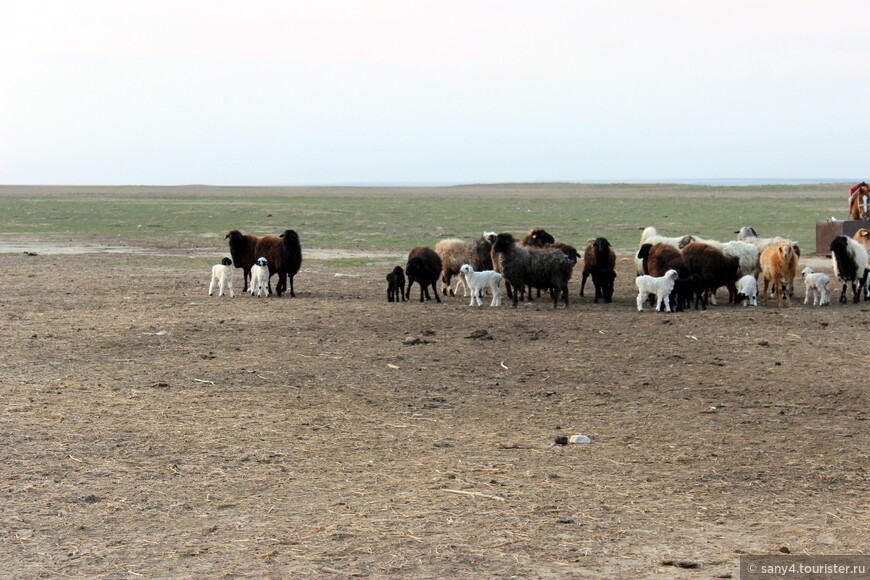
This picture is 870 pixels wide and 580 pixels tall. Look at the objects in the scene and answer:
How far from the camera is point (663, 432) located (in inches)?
323

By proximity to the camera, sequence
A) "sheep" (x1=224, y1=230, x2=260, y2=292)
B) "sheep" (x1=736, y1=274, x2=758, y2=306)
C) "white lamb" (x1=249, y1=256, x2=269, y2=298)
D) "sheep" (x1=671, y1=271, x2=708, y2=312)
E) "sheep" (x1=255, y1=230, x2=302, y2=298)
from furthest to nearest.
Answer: "sheep" (x1=224, y1=230, x2=260, y2=292), "sheep" (x1=255, y1=230, x2=302, y2=298), "white lamb" (x1=249, y1=256, x2=269, y2=298), "sheep" (x1=736, y1=274, x2=758, y2=306), "sheep" (x1=671, y1=271, x2=708, y2=312)

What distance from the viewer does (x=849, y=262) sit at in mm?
16219

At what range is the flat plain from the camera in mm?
5562

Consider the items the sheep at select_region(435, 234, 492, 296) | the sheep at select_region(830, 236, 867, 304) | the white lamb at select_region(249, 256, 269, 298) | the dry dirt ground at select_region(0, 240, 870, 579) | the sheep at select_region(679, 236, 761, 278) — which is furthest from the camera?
the sheep at select_region(435, 234, 492, 296)

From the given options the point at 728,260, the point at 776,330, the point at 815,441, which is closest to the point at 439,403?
the point at 815,441

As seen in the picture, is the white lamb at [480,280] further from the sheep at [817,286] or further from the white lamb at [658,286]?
the sheep at [817,286]

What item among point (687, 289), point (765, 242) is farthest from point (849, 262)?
point (687, 289)

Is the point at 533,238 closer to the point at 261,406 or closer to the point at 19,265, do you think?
the point at 261,406

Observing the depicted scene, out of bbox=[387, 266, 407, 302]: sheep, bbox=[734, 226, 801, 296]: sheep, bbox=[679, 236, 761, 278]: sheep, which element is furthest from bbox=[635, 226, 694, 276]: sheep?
bbox=[387, 266, 407, 302]: sheep

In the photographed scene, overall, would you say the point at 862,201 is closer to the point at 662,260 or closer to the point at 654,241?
the point at 654,241

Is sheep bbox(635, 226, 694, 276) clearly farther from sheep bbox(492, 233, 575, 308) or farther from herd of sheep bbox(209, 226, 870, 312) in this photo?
sheep bbox(492, 233, 575, 308)

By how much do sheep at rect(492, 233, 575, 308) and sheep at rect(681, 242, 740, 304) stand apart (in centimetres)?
199

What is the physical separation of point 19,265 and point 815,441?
65.0ft

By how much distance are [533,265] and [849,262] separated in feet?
16.9
